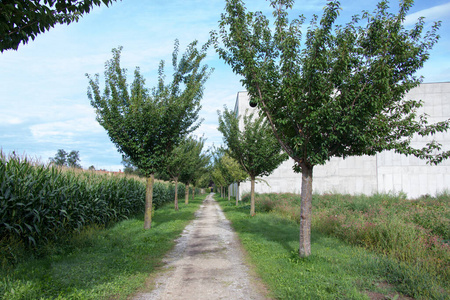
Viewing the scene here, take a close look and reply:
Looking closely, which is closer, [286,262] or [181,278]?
[181,278]

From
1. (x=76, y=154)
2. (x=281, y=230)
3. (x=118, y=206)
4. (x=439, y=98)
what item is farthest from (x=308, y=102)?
(x=76, y=154)

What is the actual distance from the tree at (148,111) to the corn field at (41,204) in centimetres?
211

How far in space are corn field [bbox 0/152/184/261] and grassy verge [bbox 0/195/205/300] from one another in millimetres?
548

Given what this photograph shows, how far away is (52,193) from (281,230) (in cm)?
820

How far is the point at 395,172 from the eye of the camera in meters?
33.8

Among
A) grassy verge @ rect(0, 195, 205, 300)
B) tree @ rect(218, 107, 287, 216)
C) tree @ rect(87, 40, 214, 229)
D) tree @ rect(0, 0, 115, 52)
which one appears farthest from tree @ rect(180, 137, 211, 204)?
tree @ rect(0, 0, 115, 52)

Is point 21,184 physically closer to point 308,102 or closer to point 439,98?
point 308,102

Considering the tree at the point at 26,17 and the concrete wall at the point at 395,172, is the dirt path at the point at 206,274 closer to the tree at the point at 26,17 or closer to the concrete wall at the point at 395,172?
the tree at the point at 26,17

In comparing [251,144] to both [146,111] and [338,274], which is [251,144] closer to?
[146,111]

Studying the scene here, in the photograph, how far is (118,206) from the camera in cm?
1455

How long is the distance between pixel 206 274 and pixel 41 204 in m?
4.90

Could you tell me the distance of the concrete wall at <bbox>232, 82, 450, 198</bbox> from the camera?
108ft

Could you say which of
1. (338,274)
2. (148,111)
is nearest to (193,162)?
(148,111)

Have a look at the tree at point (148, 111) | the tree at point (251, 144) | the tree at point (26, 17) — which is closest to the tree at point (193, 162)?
the tree at point (251, 144)
